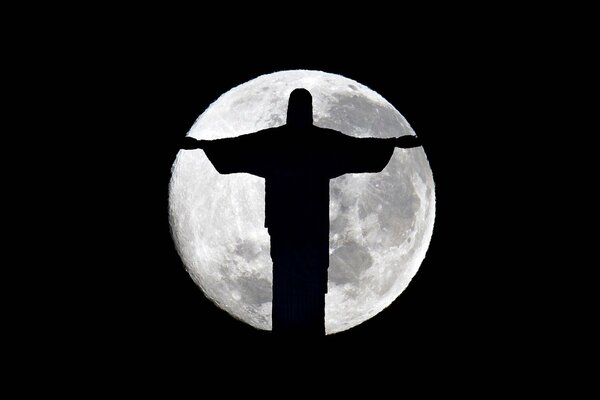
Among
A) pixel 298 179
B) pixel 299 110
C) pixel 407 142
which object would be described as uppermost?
pixel 299 110

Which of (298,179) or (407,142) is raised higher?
(407,142)

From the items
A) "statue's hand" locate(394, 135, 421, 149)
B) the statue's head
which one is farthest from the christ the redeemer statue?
"statue's hand" locate(394, 135, 421, 149)

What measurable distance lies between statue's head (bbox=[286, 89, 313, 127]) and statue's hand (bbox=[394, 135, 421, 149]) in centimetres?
56

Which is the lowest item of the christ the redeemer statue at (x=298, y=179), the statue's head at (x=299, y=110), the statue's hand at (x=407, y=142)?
the christ the redeemer statue at (x=298, y=179)

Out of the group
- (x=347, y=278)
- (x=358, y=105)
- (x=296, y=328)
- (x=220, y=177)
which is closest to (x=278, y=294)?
(x=296, y=328)

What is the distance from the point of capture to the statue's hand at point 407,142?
404 cm

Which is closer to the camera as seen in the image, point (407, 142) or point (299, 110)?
point (299, 110)

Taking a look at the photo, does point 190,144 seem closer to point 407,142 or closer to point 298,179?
point 298,179

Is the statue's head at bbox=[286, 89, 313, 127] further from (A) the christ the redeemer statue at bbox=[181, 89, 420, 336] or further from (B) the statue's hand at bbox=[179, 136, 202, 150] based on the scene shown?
(B) the statue's hand at bbox=[179, 136, 202, 150]

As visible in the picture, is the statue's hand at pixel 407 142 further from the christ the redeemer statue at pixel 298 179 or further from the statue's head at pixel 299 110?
the statue's head at pixel 299 110

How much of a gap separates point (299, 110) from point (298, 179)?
0.38 metres

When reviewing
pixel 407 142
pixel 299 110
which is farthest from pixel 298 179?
pixel 407 142

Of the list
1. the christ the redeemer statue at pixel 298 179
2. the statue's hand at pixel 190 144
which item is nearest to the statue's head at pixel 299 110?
the christ the redeemer statue at pixel 298 179

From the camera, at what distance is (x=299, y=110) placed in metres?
3.75
